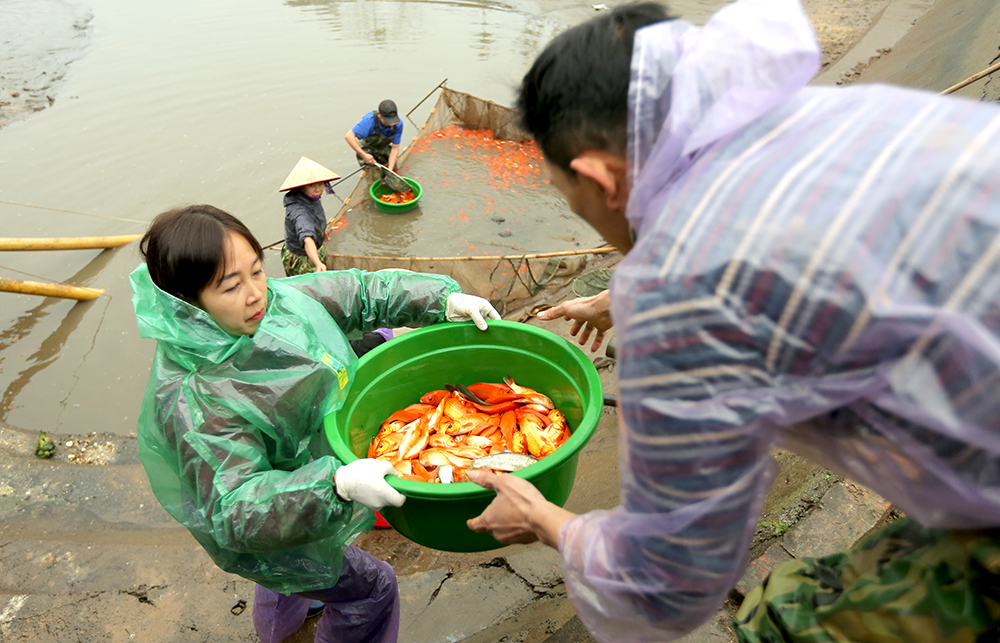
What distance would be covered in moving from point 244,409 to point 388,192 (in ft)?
21.8

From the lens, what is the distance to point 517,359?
2.66 meters

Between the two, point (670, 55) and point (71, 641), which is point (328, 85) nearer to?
point (71, 641)

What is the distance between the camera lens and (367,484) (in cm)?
180

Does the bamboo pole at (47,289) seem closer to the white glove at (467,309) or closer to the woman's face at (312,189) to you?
the woman's face at (312,189)

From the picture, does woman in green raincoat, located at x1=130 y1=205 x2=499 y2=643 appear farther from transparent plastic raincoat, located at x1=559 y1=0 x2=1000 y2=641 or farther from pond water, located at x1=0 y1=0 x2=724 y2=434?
pond water, located at x1=0 y1=0 x2=724 y2=434

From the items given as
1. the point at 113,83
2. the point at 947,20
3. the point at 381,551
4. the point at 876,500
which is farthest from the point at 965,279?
the point at 113,83

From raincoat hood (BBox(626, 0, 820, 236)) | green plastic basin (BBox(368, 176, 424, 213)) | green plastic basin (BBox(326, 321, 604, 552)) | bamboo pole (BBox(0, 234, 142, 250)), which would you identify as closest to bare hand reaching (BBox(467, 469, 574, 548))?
green plastic basin (BBox(326, 321, 604, 552))

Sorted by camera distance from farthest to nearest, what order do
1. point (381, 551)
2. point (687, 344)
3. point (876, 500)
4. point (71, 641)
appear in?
point (381, 551)
point (71, 641)
point (876, 500)
point (687, 344)

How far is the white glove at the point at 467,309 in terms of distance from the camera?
251cm

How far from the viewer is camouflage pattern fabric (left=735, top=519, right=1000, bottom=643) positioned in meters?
1.01

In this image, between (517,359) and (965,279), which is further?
(517,359)

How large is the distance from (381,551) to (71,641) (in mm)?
1520

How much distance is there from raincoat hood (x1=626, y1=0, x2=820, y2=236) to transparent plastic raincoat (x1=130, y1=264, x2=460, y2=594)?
142cm

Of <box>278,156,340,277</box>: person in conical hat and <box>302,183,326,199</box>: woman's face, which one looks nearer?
<box>278,156,340,277</box>: person in conical hat
